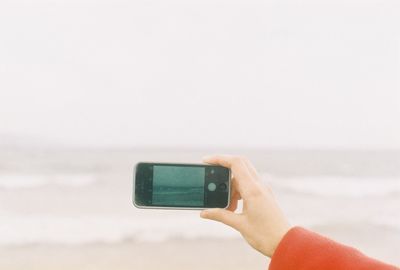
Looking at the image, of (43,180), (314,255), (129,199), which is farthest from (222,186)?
(43,180)

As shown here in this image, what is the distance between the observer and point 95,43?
2.10 meters

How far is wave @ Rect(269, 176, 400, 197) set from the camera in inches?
77.0

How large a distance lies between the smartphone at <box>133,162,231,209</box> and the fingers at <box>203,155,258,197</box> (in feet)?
0.17

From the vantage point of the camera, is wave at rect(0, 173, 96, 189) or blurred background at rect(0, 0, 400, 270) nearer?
blurred background at rect(0, 0, 400, 270)

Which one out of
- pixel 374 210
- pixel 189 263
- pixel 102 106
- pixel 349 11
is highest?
pixel 349 11

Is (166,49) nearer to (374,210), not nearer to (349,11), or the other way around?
(349,11)

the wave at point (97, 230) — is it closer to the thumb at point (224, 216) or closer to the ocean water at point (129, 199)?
the ocean water at point (129, 199)

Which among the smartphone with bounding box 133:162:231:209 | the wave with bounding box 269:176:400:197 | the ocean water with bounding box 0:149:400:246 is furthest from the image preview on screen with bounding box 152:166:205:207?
the wave with bounding box 269:176:400:197

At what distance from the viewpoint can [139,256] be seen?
175cm

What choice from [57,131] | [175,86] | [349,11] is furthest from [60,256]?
[349,11]

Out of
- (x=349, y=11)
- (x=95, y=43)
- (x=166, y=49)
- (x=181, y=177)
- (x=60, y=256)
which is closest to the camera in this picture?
(x=181, y=177)

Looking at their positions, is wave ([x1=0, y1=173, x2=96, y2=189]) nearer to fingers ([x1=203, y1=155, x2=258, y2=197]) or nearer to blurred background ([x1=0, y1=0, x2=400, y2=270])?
blurred background ([x1=0, y1=0, x2=400, y2=270])

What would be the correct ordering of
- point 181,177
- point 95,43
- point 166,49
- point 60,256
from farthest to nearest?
point 95,43 < point 166,49 < point 60,256 < point 181,177

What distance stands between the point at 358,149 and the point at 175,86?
704mm
